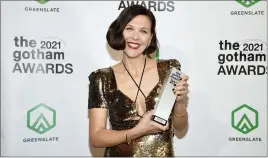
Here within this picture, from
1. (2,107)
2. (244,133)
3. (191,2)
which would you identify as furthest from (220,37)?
(2,107)

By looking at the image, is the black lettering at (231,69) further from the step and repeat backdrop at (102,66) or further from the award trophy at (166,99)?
the award trophy at (166,99)

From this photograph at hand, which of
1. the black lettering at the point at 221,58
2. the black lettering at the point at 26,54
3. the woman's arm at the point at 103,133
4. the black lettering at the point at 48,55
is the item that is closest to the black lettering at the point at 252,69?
the black lettering at the point at 221,58

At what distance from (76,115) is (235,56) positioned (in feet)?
2.89

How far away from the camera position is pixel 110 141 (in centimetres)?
117

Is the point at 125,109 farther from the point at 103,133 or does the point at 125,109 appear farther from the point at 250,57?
the point at 250,57

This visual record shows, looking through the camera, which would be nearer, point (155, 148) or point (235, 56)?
point (155, 148)

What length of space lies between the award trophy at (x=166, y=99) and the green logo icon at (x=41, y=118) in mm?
807

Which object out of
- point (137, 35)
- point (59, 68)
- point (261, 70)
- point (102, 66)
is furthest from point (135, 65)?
point (261, 70)

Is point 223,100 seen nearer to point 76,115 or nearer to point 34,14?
point 76,115

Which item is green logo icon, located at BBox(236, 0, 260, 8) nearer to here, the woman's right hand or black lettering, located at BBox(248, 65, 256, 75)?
black lettering, located at BBox(248, 65, 256, 75)

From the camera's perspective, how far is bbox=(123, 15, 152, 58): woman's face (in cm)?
119

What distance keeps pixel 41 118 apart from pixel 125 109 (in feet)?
2.28

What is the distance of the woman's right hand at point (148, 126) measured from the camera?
107cm

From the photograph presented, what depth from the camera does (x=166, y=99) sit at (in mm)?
1091
